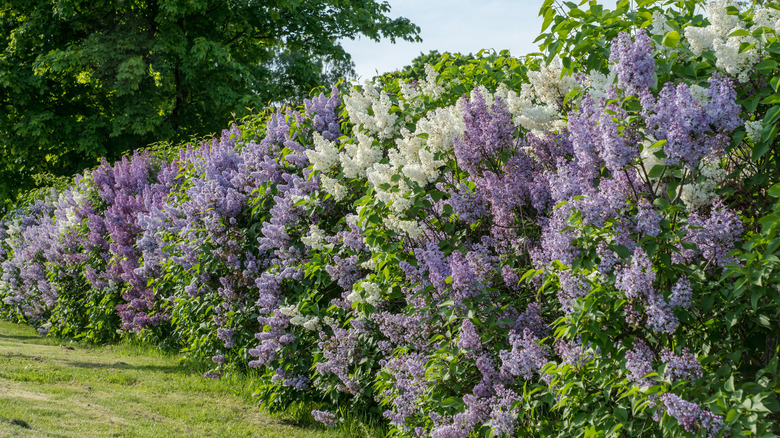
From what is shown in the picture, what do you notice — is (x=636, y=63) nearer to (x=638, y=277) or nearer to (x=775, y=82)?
(x=775, y=82)

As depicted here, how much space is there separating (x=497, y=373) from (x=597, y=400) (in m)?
0.80

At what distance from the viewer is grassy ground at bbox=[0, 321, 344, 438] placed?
18.2 feet

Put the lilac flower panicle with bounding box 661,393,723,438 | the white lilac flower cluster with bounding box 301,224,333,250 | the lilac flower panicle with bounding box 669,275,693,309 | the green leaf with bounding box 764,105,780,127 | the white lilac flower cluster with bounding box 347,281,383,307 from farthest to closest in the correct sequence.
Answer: the white lilac flower cluster with bounding box 301,224,333,250, the white lilac flower cluster with bounding box 347,281,383,307, the lilac flower panicle with bounding box 669,275,693,309, the green leaf with bounding box 764,105,780,127, the lilac flower panicle with bounding box 661,393,723,438

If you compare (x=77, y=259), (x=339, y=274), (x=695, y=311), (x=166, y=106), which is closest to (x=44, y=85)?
(x=166, y=106)

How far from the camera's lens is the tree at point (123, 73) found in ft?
64.3

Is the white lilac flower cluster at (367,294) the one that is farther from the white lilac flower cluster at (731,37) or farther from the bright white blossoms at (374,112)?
the white lilac flower cluster at (731,37)

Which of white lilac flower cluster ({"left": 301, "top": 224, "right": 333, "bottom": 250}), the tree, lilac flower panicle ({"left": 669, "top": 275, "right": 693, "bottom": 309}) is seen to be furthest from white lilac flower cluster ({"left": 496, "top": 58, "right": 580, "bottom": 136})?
the tree

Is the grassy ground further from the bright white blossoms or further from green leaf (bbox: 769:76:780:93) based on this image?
green leaf (bbox: 769:76:780:93)

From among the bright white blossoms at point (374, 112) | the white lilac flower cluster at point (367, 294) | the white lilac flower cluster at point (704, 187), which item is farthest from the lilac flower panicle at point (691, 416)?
the bright white blossoms at point (374, 112)

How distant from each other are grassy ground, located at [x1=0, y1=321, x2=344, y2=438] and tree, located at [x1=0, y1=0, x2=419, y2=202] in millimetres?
11305

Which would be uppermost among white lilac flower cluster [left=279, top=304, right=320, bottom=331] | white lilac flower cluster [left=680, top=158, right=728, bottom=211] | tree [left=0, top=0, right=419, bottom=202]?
tree [left=0, top=0, right=419, bottom=202]

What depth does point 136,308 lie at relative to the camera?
370 inches

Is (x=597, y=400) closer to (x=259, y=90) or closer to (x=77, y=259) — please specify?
(x=77, y=259)

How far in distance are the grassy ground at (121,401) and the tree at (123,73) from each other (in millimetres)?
11305
